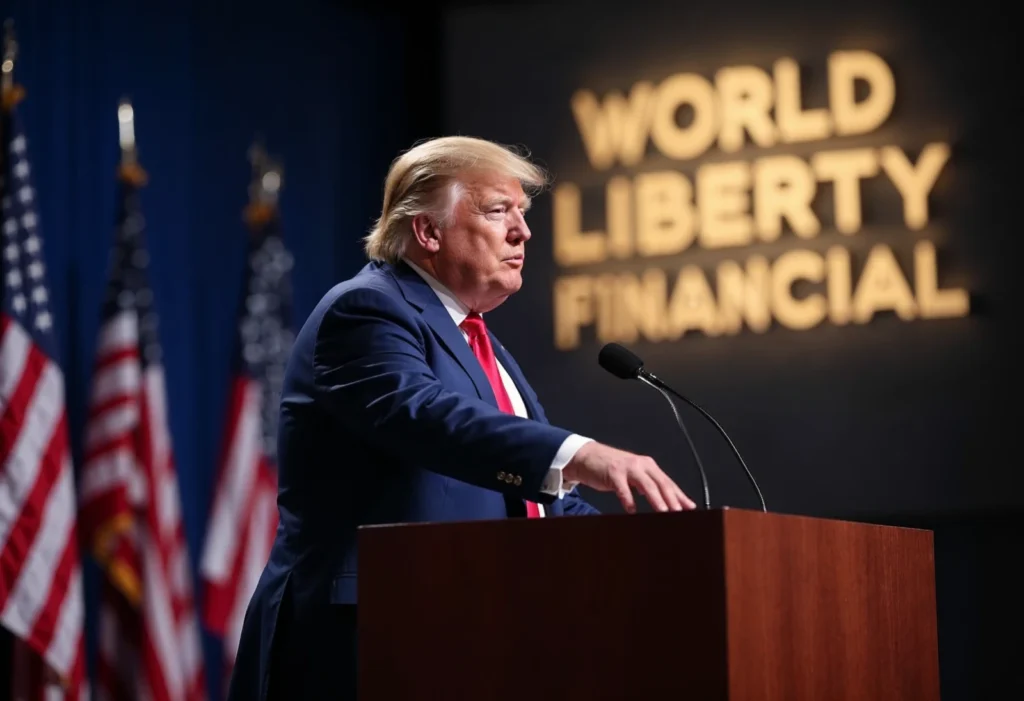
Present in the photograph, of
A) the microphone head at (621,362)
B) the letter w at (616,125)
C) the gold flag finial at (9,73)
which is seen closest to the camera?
the microphone head at (621,362)

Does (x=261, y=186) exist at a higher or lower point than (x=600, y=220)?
higher

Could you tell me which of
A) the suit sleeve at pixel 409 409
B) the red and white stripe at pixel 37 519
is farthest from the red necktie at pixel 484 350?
the red and white stripe at pixel 37 519

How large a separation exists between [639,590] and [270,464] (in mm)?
3629

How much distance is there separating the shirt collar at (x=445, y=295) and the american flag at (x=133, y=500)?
88.3 inches

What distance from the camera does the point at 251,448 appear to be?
5312 mm

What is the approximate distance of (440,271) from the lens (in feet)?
9.34

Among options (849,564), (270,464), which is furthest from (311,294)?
(849,564)

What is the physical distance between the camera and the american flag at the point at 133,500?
4746mm

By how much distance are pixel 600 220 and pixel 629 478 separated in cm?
368

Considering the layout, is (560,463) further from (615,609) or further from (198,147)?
(198,147)

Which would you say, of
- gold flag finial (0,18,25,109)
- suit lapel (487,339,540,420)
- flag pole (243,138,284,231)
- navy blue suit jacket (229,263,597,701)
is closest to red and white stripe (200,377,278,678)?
flag pole (243,138,284,231)

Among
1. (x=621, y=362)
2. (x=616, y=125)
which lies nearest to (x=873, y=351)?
(x=616, y=125)

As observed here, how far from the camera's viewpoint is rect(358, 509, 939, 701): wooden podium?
185 centimetres

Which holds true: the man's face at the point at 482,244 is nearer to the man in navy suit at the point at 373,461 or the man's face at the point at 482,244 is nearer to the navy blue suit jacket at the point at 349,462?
the man in navy suit at the point at 373,461
